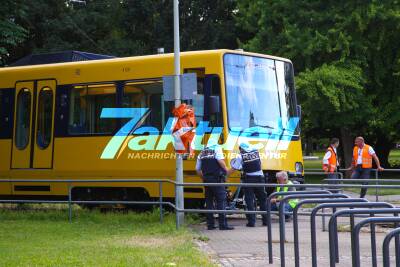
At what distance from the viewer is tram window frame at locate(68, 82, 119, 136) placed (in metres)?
17.2

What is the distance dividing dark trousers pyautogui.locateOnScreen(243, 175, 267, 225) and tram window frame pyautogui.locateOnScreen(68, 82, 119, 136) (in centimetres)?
377

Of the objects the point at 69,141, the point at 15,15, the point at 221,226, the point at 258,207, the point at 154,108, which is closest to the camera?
the point at 221,226

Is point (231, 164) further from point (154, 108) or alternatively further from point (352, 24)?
point (352, 24)

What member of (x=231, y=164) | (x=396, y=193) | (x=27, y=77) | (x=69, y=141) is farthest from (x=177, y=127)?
(x=396, y=193)

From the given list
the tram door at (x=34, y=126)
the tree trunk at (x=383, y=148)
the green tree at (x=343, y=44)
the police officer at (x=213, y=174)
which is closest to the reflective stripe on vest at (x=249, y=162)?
the police officer at (x=213, y=174)

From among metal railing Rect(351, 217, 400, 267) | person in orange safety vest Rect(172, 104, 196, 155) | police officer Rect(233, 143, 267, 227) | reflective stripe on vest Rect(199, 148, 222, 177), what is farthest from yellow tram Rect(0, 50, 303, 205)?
metal railing Rect(351, 217, 400, 267)

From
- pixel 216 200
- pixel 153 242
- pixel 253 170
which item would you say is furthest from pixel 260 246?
pixel 253 170

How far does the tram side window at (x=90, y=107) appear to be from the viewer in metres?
17.2

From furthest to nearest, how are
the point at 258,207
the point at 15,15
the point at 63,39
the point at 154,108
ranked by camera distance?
1. the point at 63,39
2. the point at 15,15
3. the point at 154,108
4. the point at 258,207

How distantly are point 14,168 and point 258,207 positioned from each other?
6.41 metres

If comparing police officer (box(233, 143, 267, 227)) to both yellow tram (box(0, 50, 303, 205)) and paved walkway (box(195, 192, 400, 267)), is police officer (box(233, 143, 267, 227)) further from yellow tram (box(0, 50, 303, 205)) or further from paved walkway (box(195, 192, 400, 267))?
yellow tram (box(0, 50, 303, 205))

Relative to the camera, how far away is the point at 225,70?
51.6 feet

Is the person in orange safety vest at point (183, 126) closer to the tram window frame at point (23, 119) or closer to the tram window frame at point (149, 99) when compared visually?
the tram window frame at point (149, 99)

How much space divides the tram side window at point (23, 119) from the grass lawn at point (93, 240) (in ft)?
5.79
